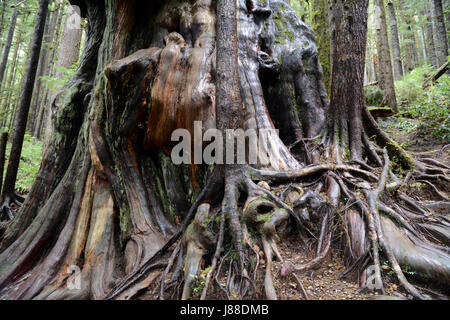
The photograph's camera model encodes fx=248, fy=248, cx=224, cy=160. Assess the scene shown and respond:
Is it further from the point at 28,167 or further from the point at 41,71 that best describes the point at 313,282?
the point at 41,71

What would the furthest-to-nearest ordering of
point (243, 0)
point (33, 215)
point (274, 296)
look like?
point (243, 0) → point (33, 215) → point (274, 296)

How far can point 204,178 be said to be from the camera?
11.2ft

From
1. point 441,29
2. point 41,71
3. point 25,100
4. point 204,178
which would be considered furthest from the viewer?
point 41,71

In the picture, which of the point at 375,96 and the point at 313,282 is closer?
Answer: the point at 313,282

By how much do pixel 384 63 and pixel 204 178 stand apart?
7.96 metres

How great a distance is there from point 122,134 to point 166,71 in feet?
3.80

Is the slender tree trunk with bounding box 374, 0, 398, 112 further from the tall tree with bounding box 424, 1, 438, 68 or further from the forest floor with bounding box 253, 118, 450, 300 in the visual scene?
the tall tree with bounding box 424, 1, 438, 68

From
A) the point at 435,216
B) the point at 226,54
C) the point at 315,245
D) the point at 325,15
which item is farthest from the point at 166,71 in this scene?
the point at 325,15

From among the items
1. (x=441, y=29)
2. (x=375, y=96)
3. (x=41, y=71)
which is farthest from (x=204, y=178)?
(x=41, y=71)

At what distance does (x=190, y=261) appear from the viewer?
2500 millimetres

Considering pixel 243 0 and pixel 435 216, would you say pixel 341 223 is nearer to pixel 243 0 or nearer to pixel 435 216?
pixel 435 216

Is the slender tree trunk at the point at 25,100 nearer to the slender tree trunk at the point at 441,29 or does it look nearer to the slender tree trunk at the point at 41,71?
the slender tree trunk at the point at 41,71

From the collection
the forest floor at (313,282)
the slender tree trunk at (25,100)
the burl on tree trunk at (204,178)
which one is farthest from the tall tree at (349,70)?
the slender tree trunk at (25,100)

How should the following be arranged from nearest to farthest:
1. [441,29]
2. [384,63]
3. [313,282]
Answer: [313,282], [384,63], [441,29]
